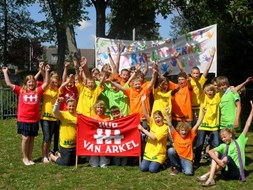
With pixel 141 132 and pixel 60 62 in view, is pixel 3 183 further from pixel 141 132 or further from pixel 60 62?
pixel 60 62

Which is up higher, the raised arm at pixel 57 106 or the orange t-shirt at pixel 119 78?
the orange t-shirt at pixel 119 78

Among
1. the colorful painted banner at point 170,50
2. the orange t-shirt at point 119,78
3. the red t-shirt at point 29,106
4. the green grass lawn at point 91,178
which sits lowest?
the green grass lawn at point 91,178

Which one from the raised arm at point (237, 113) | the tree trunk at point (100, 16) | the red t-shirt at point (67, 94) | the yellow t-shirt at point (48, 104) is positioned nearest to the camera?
the raised arm at point (237, 113)

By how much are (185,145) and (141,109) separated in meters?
1.27

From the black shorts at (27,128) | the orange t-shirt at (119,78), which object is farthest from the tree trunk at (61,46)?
the black shorts at (27,128)

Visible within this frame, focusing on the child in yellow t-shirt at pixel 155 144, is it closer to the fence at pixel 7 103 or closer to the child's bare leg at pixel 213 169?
the child's bare leg at pixel 213 169

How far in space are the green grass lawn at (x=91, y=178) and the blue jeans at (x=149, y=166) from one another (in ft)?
0.39

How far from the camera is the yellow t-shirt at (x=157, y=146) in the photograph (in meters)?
7.74

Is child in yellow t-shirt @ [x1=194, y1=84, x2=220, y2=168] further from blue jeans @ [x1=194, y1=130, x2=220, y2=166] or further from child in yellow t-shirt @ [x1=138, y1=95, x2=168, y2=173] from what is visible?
child in yellow t-shirt @ [x1=138, y1=95, x2=168, y2=173]

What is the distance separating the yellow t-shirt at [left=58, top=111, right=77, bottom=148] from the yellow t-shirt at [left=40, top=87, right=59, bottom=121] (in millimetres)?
312

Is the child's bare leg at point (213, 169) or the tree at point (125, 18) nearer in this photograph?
the child's bare leg at point (213, 169)

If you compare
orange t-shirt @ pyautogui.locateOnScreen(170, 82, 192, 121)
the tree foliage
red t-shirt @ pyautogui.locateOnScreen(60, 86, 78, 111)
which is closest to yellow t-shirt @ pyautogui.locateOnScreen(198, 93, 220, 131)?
orange t-shirt @ pyautogui.locateOnScreen(170, 82, 192, 121)

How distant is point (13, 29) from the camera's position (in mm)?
37906

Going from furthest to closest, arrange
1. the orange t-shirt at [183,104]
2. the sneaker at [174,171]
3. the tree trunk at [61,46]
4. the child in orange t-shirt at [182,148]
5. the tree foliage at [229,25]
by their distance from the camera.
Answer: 1. the tree trunk at [61,46]
2. the tree foliage at [229,25]
3. the orange t-shirt at [183,104]
4. the child in orange t-shirt at [182,148]
5. the sneaker at [174,171]
